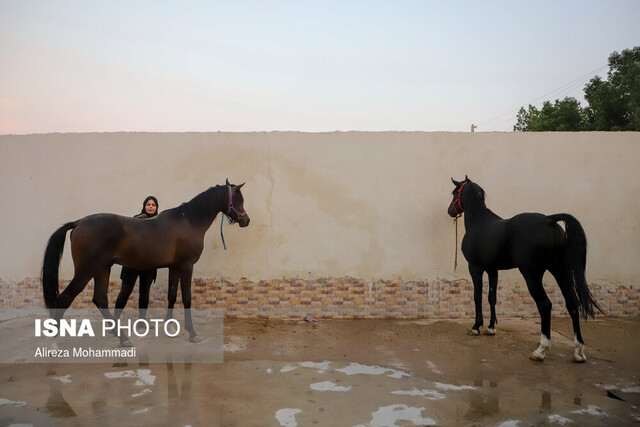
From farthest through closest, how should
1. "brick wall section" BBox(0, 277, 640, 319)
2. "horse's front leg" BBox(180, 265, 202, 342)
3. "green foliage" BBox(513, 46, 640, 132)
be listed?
"green foliage" BBox(513, 46, 640, 132), "brick wall section" BBox(0, 277, 640, 319), "horse's front leg" BBox(180, 265, 202, 342)

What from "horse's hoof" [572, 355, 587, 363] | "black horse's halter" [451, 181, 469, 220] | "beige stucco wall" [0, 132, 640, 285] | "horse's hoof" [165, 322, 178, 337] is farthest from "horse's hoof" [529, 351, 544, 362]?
"horse's hoof" [165, 322, 178, 337]

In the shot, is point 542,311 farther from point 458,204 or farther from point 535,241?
point 458,204

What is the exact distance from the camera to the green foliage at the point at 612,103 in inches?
648

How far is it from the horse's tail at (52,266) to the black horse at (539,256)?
4540mm

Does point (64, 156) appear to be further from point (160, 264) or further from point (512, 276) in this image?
point (512, 276)

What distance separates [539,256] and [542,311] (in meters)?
0.55

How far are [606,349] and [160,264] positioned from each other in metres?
4.92

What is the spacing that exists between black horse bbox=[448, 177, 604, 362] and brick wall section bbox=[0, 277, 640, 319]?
2.77 feet

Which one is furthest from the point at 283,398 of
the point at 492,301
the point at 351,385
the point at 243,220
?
the point at 492,301

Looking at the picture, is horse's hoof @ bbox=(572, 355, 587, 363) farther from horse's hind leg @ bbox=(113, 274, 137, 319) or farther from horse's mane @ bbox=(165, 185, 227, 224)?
horse's hind leg @ bbox=(113, 274, 137, 319)

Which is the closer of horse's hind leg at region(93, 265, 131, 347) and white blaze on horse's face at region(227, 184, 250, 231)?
horse's hind leg at region(93, 265, 131, 347)

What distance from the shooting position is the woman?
5.35 meters

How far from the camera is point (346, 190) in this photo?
20.0ft

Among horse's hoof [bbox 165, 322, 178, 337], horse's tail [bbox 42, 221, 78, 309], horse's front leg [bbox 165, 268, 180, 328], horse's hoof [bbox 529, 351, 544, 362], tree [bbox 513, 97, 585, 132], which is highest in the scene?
tree [bbox 513, 97, 585, 132]
